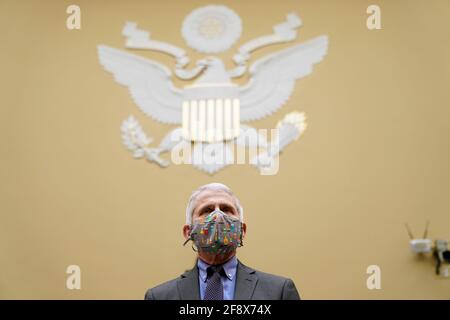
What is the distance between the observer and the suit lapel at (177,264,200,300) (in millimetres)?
2625

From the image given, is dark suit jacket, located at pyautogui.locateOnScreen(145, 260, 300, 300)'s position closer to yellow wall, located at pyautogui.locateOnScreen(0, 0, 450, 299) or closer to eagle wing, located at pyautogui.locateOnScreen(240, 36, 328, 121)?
yellow wall, located at pyautogui.locateOnScreen(0, 0, 450, 299)

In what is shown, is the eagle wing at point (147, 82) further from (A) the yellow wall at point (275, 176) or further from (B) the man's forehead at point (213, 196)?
(B) the man's forehead at point (213, 196)

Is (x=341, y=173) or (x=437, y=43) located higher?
(x=437, y=43)

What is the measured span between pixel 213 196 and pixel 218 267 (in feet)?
1.10

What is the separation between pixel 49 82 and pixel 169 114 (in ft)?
4.64

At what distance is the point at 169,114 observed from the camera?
272 inches

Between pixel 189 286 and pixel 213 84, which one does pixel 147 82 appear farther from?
pixel 189 286

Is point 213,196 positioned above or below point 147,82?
below

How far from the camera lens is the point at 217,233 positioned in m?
2.75

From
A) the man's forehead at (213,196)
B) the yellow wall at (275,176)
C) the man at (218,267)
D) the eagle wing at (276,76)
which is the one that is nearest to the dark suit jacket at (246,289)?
the man at (218,267)

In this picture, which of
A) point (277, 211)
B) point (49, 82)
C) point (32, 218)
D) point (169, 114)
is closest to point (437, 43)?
point (277, 211)

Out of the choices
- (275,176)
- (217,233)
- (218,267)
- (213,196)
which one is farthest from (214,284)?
(275,176)

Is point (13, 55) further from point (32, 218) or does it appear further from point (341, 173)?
point (341, 173)

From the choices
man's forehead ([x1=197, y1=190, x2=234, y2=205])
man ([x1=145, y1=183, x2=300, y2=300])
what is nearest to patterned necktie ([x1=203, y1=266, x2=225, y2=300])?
man ([x1=145, y1=183, x2=300, y2=300])
